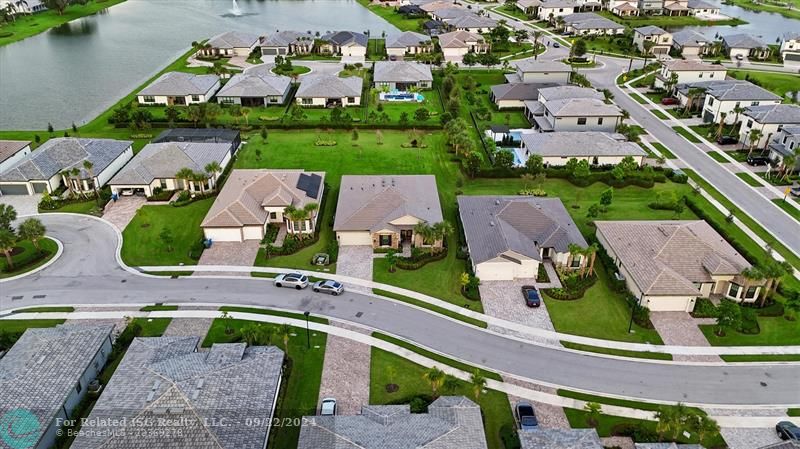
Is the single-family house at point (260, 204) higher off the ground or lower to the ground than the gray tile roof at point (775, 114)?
lower

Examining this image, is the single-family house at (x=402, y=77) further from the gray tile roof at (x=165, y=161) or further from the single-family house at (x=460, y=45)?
the gray tile roof at (x=165, y=161)

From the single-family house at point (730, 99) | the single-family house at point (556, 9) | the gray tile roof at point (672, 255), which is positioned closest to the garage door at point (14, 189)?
the gray tile roof at point (672, 255)

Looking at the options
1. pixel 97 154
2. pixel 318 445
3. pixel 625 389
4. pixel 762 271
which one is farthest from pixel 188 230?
pixel 762 271

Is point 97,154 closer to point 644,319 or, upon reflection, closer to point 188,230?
point 188,230

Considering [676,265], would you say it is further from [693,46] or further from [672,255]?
[693,46]

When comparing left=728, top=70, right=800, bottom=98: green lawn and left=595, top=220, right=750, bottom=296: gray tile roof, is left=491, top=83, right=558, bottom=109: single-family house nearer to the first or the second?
left=728, top=70, right=800, bottom=98: green lawn

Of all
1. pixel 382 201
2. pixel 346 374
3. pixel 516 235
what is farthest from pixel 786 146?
pixel 346 374
